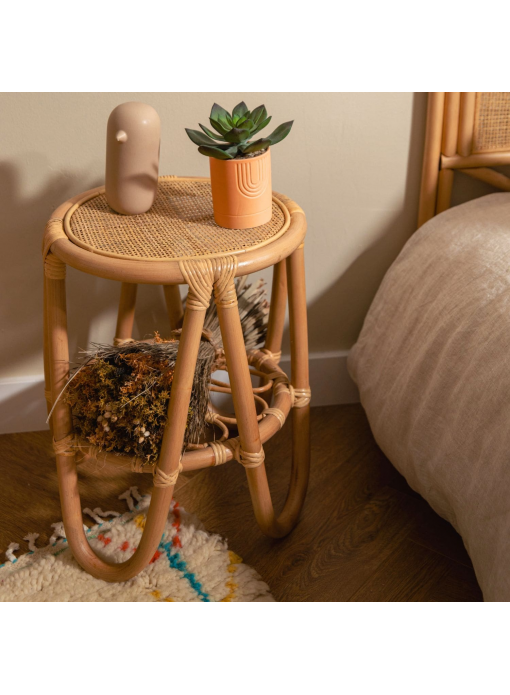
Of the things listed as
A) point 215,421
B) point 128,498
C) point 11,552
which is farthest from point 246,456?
point 11,552

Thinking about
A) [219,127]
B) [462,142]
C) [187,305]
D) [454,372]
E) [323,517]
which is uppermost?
[219,127]

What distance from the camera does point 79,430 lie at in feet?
3.36

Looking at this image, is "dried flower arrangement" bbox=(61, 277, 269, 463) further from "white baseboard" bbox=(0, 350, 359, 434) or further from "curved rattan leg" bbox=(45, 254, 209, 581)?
"white baseboard" bbox=(0, 350, 359, 434)

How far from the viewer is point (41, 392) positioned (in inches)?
56.0

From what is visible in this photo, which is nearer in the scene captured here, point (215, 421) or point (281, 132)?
point (281, 132)

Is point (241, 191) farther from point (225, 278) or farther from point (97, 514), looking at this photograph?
point (97, 514)

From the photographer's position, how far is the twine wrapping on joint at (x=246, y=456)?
3.22ft

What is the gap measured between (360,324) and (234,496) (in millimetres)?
517

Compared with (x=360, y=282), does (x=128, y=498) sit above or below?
below

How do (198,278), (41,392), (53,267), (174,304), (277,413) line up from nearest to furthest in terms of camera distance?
→ 1. (198,278)
2. (53,267)
3. (277,413)
4. (174,304)
5. (41,392)

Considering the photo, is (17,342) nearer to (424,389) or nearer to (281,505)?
(281,505)

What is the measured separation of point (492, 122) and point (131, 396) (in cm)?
92

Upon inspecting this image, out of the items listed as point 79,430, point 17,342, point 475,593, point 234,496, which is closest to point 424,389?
point 475,593

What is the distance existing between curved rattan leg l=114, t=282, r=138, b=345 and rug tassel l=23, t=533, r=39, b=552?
1.30ft
